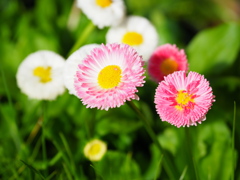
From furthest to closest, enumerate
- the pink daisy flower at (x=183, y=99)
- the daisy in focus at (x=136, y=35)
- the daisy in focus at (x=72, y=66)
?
the daisy in focus at (x=136, y=35), the daisy in focus at (x=72, y=66), the pink daisy flower at (x=183, y=99)

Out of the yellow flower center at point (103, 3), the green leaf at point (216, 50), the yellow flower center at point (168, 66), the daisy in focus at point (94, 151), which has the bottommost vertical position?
the daisy in focus at point (94, 151)

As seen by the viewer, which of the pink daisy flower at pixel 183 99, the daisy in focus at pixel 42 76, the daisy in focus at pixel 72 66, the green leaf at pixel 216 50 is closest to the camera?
the pink daisy flower at pixel 183 99

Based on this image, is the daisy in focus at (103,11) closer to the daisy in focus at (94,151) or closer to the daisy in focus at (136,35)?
the daisy in focus at (136,35)

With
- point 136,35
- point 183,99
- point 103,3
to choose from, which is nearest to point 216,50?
point 136,35

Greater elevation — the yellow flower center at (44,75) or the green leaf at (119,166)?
the yellow flower center at (44,75)

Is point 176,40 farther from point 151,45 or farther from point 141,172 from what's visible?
point 141,172

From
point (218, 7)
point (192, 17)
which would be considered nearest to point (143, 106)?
point (192, 17)

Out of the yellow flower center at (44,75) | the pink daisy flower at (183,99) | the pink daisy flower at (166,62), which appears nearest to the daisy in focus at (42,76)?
the yellow flower center at (44,75)

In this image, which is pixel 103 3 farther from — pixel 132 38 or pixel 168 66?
pixel 168 66
